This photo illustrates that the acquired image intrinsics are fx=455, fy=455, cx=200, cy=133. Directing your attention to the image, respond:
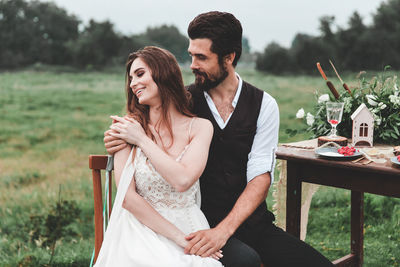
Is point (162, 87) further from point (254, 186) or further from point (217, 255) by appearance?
point (217, 255)

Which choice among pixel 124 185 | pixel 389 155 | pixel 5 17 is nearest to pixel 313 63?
pixel 5 17

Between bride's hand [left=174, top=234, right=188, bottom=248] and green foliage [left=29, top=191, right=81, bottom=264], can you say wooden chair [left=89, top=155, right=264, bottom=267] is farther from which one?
green foliage [left=29, top=191, right=81, bottom=264]

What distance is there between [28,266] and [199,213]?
2.04m

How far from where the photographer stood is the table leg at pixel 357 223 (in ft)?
12.2

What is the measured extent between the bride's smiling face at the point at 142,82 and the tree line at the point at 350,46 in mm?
10453

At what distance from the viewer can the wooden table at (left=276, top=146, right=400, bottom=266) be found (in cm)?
245

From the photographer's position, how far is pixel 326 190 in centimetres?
589

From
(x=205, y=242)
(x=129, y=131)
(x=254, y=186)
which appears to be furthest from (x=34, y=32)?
(x=205, y=242)

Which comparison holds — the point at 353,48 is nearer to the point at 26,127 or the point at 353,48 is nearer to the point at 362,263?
the point at 26,127

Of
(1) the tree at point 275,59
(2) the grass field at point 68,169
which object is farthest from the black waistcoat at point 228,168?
(1) the tree at point 275,59

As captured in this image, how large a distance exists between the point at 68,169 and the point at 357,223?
5.29m

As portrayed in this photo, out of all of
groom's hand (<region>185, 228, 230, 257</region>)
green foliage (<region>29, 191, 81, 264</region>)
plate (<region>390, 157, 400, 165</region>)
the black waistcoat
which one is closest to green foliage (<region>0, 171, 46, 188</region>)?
green foliage (<region>29, 191, 81, 264</region>)

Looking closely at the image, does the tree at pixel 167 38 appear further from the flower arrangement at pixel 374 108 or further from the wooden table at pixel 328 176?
the wooden table at pixel 328 176

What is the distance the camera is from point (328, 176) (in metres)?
2.70
